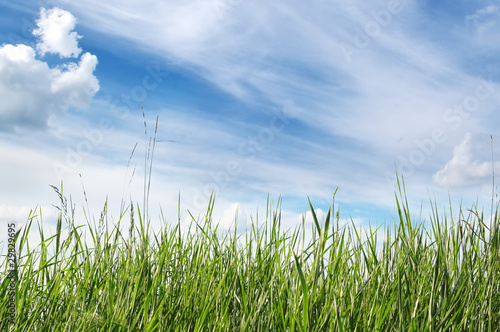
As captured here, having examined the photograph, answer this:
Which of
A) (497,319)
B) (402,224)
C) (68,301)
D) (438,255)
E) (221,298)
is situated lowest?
(68,301)

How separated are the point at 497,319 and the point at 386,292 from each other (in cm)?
64

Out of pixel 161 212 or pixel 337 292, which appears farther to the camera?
pixel 161 212

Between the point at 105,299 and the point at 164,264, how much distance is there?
48cm

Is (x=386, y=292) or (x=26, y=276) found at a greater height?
(x=386, y=292)

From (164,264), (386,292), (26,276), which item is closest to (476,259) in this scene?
(386,292)

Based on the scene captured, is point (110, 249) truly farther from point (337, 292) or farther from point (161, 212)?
point (337, 292)

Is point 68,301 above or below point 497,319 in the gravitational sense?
below

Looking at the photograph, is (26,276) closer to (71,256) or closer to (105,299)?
(71,256)

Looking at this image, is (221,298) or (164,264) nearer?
(221,298)

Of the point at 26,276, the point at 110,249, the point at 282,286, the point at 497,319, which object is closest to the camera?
the point at 282,286

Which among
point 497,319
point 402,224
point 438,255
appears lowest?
point 497,319

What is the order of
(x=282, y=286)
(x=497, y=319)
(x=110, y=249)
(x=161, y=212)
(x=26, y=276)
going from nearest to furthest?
1. (x=282, y=286)
2. (x=497, y=319)
3. (x=26, y=276)
4. (x=110, y=249)
5. (x=161, y=212)

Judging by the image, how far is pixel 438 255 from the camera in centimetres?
267

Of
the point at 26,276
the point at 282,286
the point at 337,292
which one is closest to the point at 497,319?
the point at 337,292
